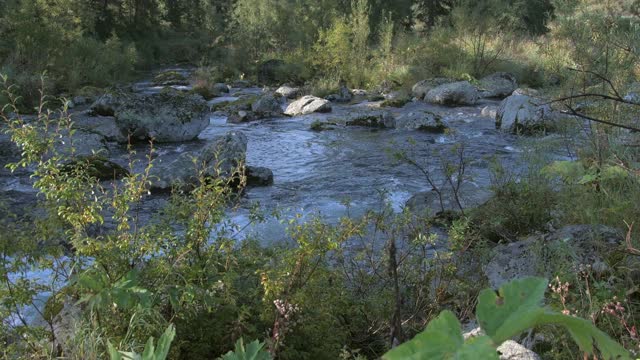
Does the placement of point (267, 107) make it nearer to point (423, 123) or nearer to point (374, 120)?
point (374, 120)

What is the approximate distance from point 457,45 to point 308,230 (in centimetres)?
1879

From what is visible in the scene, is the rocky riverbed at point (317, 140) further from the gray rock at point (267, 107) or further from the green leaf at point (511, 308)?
the green leaf at point (511, 308)

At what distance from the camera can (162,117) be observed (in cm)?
1243

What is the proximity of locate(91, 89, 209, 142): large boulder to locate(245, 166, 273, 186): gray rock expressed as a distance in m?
3.84

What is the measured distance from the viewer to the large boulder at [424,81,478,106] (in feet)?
53.6

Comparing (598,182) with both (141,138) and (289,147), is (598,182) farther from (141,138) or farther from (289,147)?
(141,138)

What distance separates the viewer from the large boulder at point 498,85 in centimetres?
1745

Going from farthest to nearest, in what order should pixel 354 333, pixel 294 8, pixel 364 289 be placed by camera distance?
1. pixel 294 8
2. pixel 364 289
3. pixel 354 333

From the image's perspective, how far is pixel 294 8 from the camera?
1085 inches

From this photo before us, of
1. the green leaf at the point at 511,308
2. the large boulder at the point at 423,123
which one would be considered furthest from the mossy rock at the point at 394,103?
the green leaf at the point at 511,308

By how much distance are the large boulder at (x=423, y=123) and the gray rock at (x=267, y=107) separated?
3973 millimetres

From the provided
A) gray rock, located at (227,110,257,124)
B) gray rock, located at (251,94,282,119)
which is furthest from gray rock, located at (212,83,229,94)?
gray rock, located at (227,110,257,124)

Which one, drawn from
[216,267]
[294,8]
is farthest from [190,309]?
[294,8]

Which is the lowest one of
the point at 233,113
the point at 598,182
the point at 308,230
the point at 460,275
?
the point at 233,113
